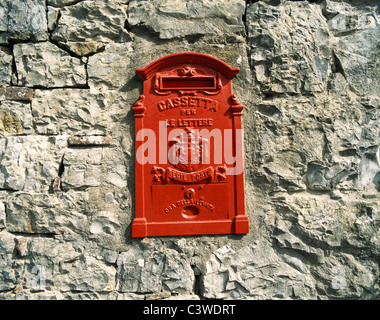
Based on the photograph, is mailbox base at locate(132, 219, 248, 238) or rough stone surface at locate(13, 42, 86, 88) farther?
rough stone surface at locate(13, 42, 86, 88)

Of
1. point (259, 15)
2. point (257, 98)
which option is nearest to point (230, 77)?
point (257, 98)

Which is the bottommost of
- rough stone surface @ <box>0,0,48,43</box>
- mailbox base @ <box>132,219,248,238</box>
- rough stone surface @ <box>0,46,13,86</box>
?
mailbox base @ <box>132,219,248,238</box>

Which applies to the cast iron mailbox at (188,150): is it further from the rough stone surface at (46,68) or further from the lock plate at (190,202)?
the rough stone surface at (46,68)

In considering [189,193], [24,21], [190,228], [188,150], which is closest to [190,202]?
[189,193]

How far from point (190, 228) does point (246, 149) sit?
690 mm

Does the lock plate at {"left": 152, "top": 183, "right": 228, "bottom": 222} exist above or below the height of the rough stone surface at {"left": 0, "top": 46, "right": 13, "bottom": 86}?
below

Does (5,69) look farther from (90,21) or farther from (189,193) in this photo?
(189,193)

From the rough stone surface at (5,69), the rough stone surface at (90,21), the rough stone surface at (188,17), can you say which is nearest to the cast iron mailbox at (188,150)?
the rough stone surface at (188,17)

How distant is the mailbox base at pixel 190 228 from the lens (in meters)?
1.75

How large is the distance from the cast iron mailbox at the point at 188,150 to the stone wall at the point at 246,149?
0.31 ft

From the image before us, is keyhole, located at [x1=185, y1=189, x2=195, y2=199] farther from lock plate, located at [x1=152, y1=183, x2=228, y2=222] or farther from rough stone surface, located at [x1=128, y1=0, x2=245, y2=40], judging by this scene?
rough stone surface, located at [x1=128, y1=0, x2=245, y2=40]

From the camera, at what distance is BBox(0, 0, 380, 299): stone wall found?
1.75 metres

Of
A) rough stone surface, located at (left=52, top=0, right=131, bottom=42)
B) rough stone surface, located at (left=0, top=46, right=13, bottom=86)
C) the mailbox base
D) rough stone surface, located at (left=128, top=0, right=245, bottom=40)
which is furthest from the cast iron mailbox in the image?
rough stone surface, located at (left=0, top=46, right=13, bottom=86)

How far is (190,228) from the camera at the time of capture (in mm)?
1767
